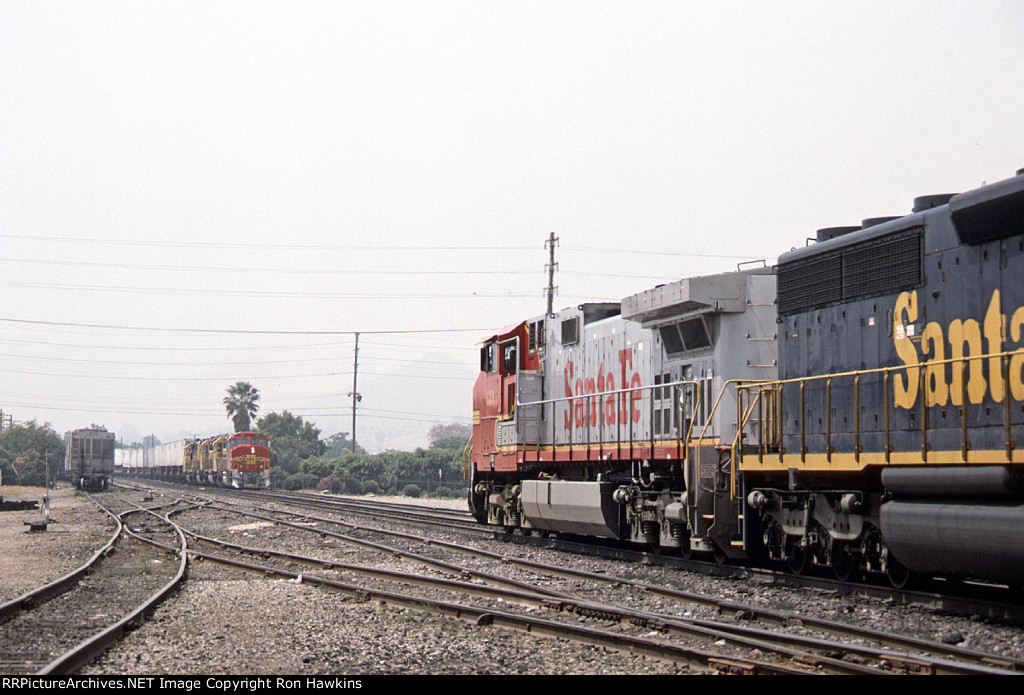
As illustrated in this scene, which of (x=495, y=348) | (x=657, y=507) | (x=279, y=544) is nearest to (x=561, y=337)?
(x=495, y=348)

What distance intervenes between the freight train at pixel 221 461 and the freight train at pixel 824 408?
39619 millimetres

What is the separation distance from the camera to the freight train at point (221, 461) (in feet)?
184

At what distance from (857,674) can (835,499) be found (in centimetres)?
498

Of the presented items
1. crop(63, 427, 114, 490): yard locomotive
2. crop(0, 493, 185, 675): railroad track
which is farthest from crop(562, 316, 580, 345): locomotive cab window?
crop(63, 427, 114, 490): yard locomotive

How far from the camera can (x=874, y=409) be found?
37.0 ft

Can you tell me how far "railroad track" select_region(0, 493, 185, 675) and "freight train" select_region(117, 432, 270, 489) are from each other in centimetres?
3821

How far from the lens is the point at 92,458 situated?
168ft

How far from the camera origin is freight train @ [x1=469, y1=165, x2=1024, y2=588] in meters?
9.66

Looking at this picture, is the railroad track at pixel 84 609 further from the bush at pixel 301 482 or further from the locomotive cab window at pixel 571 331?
the bush at pixel 301 482

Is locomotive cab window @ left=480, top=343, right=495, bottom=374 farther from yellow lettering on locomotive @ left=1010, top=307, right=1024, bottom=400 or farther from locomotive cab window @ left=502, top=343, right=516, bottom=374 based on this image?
yellow lettering on locomotive @ left=1010, top=307, right=1024, bottom=400

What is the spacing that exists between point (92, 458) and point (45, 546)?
3391 cm

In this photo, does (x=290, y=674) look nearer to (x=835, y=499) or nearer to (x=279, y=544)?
(x=835, y=499)

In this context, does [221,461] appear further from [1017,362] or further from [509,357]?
[1017,362]

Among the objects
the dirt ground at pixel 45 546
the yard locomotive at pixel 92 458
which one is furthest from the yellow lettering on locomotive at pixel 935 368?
the yard locomotive at pixel 92 458
